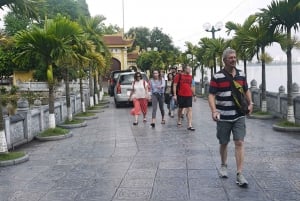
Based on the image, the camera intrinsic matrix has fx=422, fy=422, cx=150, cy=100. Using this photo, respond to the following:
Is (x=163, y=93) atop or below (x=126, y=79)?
below

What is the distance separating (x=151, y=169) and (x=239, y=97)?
199cm

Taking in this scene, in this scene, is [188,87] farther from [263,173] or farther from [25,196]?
[25,196]

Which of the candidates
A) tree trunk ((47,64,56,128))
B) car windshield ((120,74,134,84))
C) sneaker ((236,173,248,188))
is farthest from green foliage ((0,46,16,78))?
sneaker ((236,173,248,188))

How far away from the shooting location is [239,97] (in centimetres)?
581

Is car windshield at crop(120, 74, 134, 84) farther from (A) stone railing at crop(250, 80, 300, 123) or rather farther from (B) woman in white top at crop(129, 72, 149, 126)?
(B) woman in white top at crop(129, 72, 149, 126)

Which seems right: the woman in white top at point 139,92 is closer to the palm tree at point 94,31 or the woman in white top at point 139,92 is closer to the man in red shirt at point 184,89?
the man in red shirt at point 184,89

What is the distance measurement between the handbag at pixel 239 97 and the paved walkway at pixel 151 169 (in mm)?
1042

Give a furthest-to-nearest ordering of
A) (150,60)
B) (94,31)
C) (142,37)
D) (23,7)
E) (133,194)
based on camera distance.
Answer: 1. (142,37)
2. (150,60)
3. (94,31)
4. (23,7)
5. (133,194)

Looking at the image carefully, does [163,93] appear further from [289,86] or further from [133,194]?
[133,194]

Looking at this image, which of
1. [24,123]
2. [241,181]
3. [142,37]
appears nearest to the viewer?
[241,181]

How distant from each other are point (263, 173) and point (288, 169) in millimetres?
530

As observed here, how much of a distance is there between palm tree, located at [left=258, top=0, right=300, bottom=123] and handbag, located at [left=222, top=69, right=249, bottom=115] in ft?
19.7

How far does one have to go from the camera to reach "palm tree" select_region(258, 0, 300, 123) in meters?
11.1

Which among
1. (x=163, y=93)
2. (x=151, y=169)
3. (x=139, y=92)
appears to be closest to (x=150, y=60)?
(x=163, y=93)
